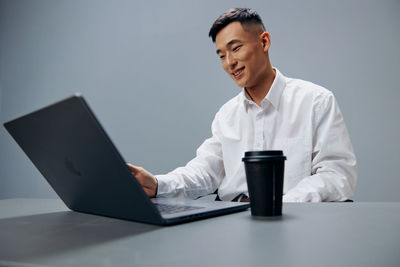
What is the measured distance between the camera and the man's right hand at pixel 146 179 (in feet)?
3.03

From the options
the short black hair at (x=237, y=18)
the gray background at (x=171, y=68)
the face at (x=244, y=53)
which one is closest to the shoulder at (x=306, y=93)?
the face at (x=244, y=53)

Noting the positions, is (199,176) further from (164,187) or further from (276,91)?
Answer: (276,91)

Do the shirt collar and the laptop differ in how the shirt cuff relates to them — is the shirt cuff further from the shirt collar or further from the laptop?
the shirt collar

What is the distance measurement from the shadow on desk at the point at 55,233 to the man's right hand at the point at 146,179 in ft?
0.95

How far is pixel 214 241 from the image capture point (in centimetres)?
40

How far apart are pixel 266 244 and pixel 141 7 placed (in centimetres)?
243

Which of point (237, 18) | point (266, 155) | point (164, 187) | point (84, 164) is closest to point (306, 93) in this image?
point (237, 18)

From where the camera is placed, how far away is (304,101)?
1.40 metres

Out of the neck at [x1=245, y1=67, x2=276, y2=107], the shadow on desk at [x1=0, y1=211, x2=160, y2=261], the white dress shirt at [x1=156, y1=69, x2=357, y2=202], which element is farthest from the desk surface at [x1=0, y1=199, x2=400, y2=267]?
the neck at [x1=245, y1=67, x2=276, y2=107]

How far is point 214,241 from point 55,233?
0.24 meters

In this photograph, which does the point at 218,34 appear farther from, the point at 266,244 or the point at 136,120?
the point at 266,244

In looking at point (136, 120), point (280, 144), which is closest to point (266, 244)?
point (280, 144)

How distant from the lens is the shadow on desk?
37 cm

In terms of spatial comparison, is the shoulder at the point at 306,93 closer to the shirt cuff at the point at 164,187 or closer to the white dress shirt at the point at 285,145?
the white dress shirt at the point at 285,145
